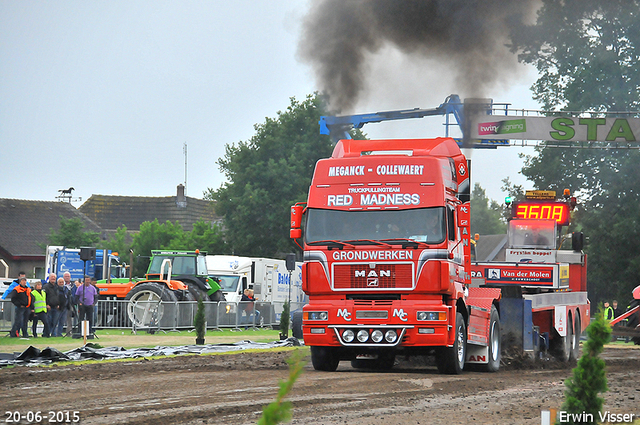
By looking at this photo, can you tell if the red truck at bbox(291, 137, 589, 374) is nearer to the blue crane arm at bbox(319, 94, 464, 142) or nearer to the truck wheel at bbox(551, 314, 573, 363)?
the truck wheel at bbox(551, 314, 573, 363)

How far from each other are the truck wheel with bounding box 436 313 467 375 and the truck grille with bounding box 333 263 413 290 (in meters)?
1.35

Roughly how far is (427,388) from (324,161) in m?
4.39

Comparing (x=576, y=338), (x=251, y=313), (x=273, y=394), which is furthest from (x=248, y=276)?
(x=273, y=394)

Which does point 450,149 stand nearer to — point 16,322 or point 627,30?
point 16,322

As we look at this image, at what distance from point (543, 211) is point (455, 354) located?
8.78m

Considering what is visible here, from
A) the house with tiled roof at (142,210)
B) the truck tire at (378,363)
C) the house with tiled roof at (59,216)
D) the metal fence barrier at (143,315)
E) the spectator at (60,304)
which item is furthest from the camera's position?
the house with tiled roof at (142,210)

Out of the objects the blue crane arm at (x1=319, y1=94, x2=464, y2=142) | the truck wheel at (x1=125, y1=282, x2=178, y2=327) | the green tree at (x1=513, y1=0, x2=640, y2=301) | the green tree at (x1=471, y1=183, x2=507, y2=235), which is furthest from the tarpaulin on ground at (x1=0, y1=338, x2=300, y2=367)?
the green tree at (x1=471, y1=183, x2=507, y2=235)

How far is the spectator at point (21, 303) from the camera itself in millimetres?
23969

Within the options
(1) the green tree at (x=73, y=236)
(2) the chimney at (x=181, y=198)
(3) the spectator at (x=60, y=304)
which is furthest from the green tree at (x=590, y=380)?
(2) the chimney at (x=181, y=198)

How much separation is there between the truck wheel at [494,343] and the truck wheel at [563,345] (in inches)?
119

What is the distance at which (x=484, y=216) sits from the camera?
12900cm

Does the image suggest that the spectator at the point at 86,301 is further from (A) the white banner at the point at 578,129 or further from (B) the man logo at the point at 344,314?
(A) the white banner at the point at 578,129

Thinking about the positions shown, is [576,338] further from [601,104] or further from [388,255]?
[601,104]

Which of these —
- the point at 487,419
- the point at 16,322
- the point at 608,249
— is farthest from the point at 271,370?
the point at 608,249
